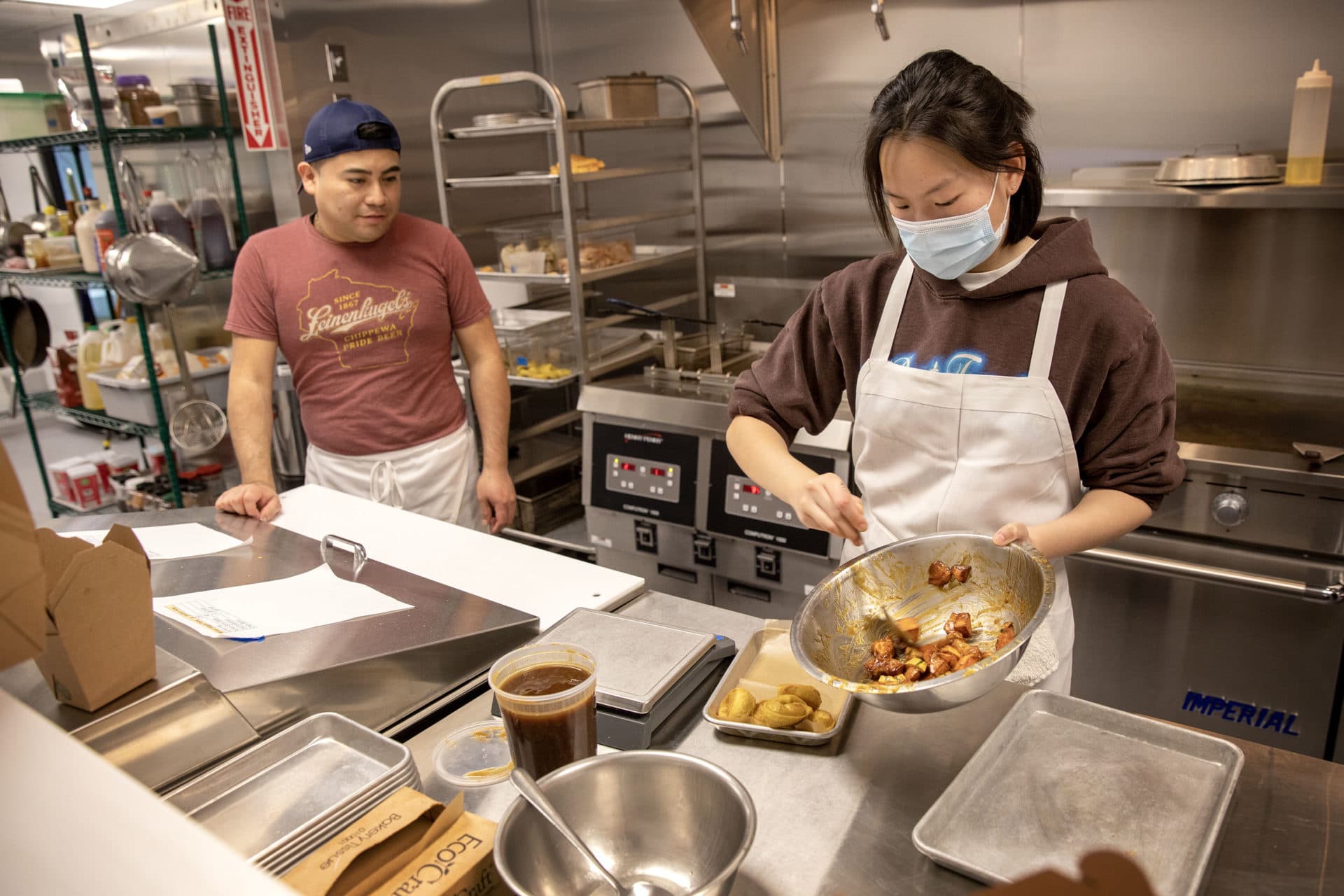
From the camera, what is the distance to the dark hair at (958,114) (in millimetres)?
1188

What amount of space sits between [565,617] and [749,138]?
8.38ft

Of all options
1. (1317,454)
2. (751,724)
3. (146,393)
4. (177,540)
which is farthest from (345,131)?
(1317,454)

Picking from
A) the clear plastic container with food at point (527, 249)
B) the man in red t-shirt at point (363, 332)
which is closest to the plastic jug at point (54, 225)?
the clear plastic container with food at point (527, 249)

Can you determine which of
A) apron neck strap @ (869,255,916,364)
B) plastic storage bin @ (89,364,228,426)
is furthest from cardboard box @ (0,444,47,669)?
plastic storage bin @ (89,364,228,426)

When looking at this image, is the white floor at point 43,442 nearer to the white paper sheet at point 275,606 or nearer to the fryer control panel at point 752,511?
the fryer control panel at point 752,511

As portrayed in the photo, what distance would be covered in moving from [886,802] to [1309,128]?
2.12 meters

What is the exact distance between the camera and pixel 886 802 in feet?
3.25

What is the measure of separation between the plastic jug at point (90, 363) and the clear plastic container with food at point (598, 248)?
6.17 ft

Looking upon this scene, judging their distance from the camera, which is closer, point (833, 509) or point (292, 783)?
point (292, 783)

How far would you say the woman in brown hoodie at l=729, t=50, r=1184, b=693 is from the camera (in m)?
1.23

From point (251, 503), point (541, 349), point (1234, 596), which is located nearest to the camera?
point (251, 503)

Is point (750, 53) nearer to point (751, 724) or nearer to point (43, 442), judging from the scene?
point (751, 724)

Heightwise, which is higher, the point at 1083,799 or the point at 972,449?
the point at 972,449

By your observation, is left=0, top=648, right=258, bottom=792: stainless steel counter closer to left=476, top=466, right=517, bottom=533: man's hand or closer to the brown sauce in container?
the brown sauce in container
